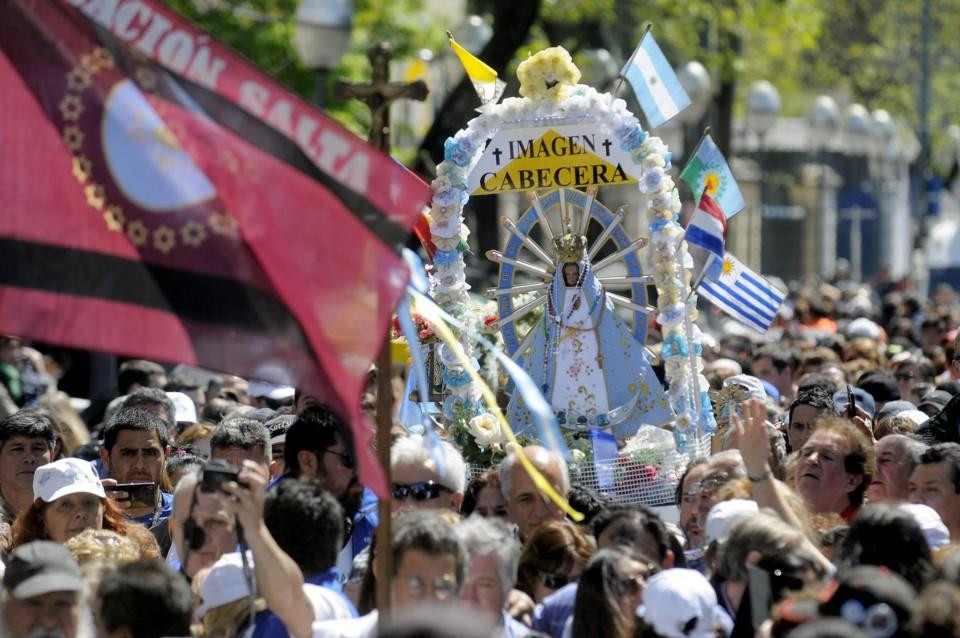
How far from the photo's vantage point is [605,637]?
5969 mm

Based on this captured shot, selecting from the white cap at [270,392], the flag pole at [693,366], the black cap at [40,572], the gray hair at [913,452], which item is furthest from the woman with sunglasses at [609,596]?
the white cap at [270,392]

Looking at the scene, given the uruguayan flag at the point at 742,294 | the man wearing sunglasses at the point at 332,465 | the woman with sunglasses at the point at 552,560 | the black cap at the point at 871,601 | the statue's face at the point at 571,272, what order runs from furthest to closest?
the uruguayan flag at the point at 742,294 < the statue's face at the point at 571,272 < the man wearing sunglasses at the point at 332,465 < the woman with sunglasses at the point at 552,560 < the black cap at the point at 871,601

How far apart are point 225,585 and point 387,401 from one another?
0.81 metres

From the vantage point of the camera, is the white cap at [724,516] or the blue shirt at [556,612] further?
the white cap at [724,516]

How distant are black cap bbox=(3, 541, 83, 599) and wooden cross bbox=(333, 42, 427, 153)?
1.56 meters

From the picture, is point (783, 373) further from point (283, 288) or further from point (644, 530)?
point (283, 288)

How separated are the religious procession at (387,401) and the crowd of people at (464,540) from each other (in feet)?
0.04

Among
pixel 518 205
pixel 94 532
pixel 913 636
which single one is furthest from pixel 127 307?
pixel 518 205

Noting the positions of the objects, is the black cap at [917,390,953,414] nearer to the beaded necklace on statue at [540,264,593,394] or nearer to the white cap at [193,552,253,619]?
the beaded necklace on statue at [540,264,593,394]

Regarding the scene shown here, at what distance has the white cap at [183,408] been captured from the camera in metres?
11.5

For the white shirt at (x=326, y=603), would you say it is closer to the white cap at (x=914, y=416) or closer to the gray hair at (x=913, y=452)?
the gray hair at (x=913, y=452)

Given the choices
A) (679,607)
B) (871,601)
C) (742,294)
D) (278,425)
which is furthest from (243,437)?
(742,294)

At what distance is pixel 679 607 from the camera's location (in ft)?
18.8

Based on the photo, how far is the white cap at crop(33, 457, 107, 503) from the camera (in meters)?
8.11
